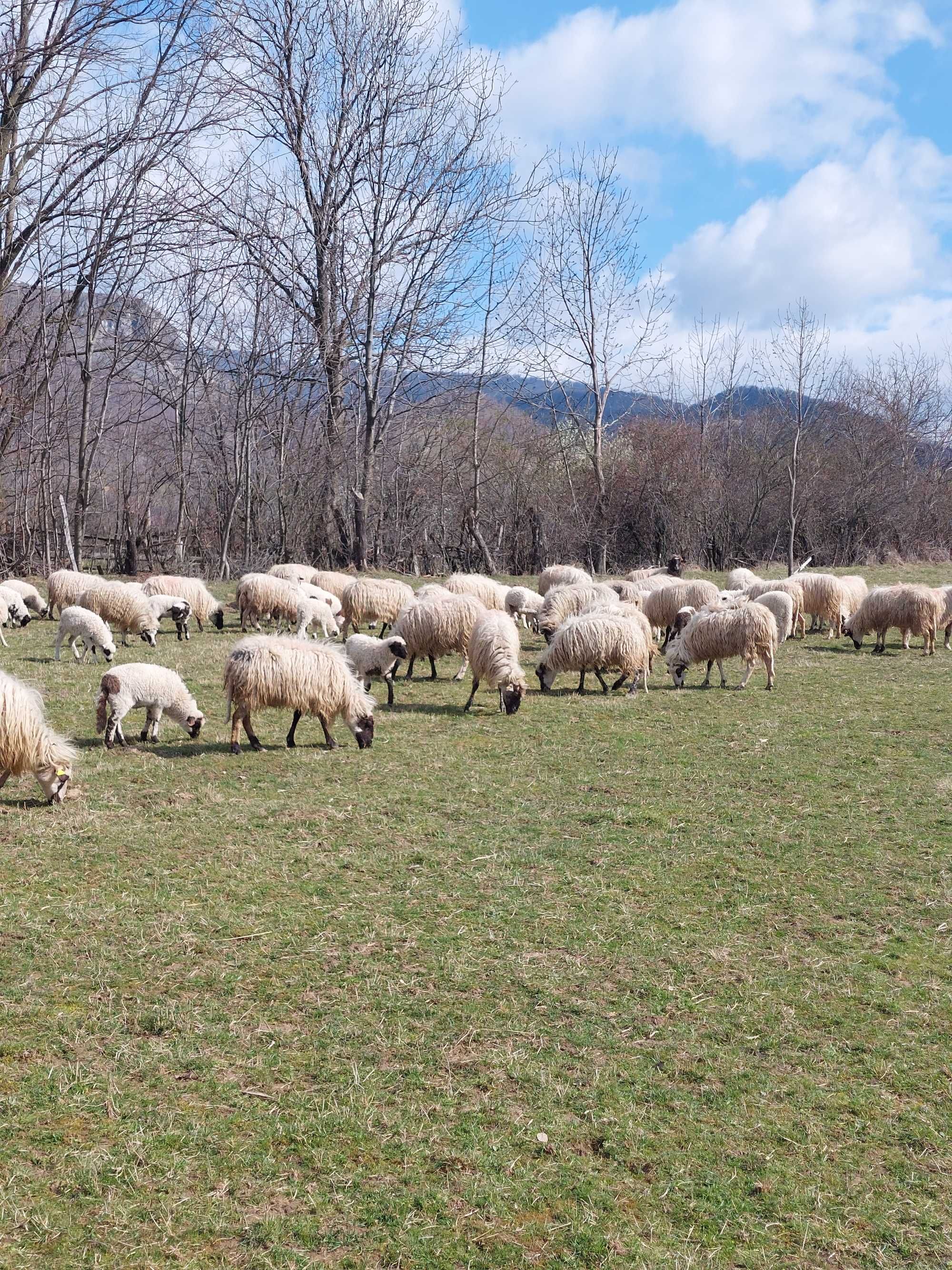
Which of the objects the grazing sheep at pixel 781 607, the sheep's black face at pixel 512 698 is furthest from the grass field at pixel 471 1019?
the grazing sheep at pixel 781 607

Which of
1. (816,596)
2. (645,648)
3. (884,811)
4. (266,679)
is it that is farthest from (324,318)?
(884,811)

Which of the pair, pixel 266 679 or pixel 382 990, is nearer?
pixel 382 990

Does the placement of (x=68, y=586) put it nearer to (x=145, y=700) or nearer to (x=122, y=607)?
(x=122, y=607)

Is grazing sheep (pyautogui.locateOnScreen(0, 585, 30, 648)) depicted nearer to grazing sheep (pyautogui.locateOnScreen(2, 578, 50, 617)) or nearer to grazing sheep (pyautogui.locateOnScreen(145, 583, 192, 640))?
grazing sheep (pyautogui.locateOnScreen(2, 578, 50, 617))

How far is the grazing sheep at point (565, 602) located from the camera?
16109 mm

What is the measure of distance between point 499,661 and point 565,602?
4863 mm

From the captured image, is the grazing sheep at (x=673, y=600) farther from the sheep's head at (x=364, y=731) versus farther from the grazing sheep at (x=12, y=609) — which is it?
the grazing sheep at (x=12, y=609)

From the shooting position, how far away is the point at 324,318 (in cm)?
3009

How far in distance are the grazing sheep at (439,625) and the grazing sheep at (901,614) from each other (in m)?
8.24

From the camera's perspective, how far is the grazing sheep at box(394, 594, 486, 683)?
13.5m

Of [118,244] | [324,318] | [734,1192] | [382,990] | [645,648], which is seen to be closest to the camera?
[734,1192]

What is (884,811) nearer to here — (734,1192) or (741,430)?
(734,1192)

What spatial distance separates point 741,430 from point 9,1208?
45.3 metres

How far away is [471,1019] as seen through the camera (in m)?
4.75
